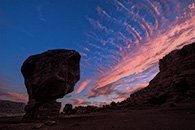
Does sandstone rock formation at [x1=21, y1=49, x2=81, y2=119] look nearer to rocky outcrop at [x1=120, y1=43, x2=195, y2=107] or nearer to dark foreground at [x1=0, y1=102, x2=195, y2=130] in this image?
dark foreground at [x1=0, y1=102, x2=195, y2=130]

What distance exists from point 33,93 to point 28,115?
2.85 meters

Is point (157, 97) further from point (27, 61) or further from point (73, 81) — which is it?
point (27, 61)

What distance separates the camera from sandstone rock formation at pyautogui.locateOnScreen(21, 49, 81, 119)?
13.2 m

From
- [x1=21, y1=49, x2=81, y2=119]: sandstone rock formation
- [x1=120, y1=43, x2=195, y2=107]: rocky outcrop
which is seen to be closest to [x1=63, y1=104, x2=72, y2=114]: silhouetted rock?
[x1=120, y1=43, x2=195, y2=107]: rocky outcrop

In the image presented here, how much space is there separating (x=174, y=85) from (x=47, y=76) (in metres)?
22.7

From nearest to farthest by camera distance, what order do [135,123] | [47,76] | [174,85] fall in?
[135,123] < [47,76] < [174,85]

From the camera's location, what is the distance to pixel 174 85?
1984cm

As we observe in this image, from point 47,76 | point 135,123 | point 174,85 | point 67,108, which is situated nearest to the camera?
point 135,123

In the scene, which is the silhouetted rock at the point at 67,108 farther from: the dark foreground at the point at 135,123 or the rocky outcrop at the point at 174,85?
the dark foreground at the point at 135,123

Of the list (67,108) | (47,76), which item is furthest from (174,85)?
(67,108)

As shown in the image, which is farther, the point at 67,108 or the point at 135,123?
the point at 67,108

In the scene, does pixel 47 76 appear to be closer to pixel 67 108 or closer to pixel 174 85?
pixel 67 108

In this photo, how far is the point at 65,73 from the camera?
14125 mm

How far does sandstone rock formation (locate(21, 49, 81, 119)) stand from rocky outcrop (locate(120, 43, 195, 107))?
48.2 ft
